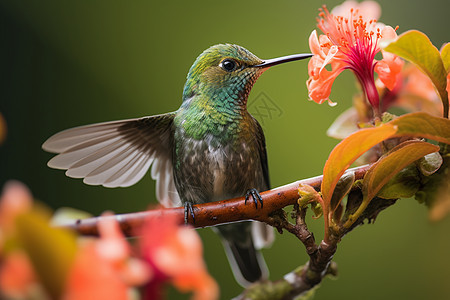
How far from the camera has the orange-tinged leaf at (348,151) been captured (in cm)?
35

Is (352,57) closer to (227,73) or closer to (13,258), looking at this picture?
(227,73)

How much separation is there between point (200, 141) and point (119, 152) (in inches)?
4.7

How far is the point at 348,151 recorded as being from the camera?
1.26 feet

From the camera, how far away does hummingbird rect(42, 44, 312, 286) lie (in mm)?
632

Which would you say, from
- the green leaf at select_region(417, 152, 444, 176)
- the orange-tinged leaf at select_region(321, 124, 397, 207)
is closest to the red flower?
the orange-tinged leaf at select_region(321, 124, 397, 207)

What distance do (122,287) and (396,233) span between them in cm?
126

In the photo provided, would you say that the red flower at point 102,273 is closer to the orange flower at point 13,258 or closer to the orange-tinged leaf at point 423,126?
the orange flower at point 13,258

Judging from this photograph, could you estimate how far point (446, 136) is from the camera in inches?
16.6

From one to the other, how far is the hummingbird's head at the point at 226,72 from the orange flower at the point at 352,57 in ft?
0.44

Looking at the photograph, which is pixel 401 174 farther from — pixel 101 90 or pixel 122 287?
pixel 101 90

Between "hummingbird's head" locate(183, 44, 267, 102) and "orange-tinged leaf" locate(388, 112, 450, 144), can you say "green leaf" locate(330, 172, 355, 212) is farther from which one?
"hummingbird's head" locate(183, 44, 267, 102)

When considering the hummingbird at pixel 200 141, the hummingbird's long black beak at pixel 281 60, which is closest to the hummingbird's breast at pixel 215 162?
the hummingbird at pixel 200 141

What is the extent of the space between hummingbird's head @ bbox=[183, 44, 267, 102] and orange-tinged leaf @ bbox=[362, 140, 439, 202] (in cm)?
26

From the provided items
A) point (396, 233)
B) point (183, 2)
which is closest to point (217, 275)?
point (396, 233)
